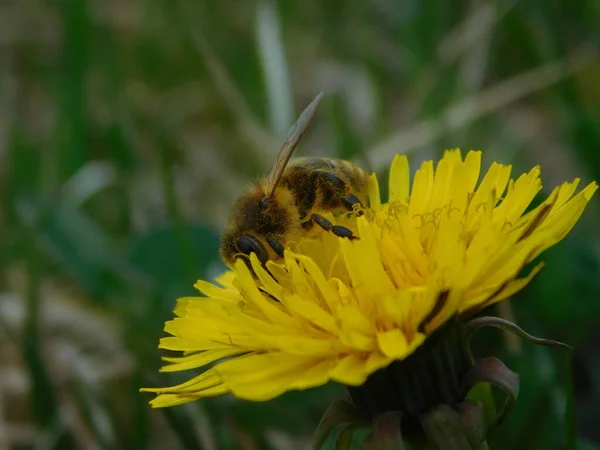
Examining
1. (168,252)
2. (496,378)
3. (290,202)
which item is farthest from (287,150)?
(168,252)

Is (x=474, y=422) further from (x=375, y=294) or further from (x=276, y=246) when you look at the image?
(x=276, y=246)

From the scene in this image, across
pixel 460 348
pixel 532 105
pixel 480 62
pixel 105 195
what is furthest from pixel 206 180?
pixel 460 348

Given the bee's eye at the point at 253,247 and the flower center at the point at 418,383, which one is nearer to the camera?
the flower center at the point at 418,383

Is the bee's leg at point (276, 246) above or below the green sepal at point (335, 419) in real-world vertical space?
above

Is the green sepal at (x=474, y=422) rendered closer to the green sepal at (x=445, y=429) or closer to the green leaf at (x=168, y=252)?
the green sepal at (x=445, y=429)

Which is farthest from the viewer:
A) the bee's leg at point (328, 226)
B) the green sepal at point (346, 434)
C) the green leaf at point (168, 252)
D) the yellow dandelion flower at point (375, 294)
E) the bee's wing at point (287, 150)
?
the green leaf at point (168, 252)

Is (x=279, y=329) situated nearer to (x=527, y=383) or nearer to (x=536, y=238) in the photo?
(x=536, y=238)

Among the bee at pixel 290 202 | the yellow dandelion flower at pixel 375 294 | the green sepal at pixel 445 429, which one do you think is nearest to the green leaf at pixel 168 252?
the bee at pixel 290 202

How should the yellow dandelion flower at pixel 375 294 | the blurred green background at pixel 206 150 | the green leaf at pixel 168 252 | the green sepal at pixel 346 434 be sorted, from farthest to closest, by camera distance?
1. the green leaf at pixel 168 252
2. the blurred green background at pixel 206 150
3. the green sepal at pixel 346 434
4. the yellow dandelion flower at pixel 375 294

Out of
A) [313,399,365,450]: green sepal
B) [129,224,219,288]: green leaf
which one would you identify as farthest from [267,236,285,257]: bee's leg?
[129,224,219,288]: green leaf

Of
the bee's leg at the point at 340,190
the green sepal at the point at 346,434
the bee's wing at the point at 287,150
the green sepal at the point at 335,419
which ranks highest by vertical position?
the bee's wing at the point at 287,150
